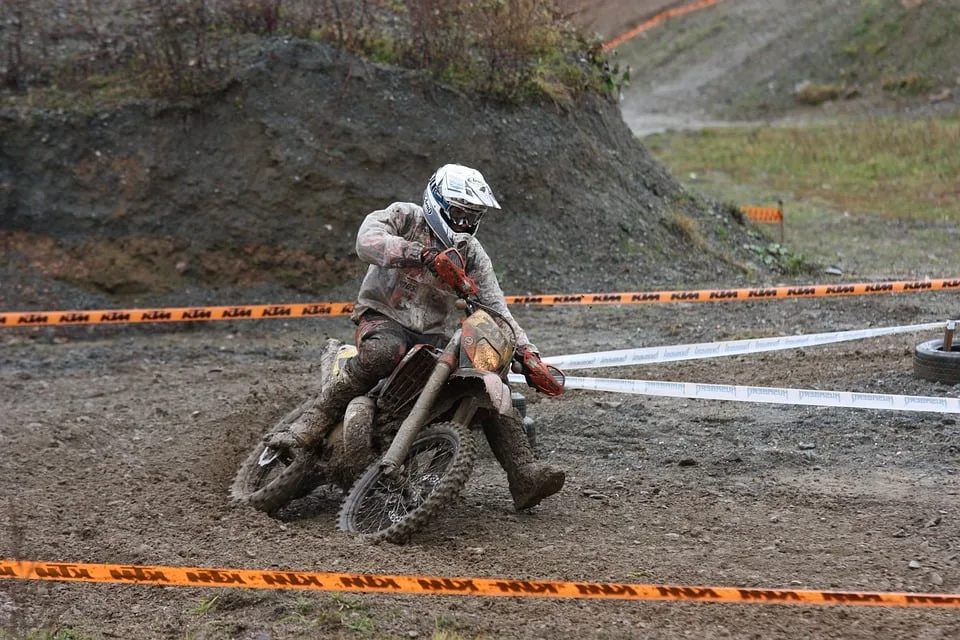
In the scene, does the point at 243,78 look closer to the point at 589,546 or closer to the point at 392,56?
the point at 392,56

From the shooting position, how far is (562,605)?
17.7 ft

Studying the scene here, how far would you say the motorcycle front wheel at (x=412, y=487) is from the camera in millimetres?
6254

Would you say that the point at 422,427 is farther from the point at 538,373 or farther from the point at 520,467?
the point at 538,373

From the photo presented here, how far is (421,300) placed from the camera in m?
7.18

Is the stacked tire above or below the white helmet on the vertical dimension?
below

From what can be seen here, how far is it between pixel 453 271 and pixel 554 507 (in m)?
1.63

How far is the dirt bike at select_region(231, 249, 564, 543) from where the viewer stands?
6.45 m

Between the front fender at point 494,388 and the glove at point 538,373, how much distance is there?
28 cm

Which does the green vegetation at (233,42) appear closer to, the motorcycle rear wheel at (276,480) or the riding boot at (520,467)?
the motorcycle rear wheel at (276,480)

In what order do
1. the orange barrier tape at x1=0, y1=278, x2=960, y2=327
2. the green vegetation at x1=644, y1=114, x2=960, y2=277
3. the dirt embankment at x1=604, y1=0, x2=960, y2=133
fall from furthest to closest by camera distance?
the dirt embankment at x1=604, y1=0, x2=960, y2=133
the green vegetation at x1=644, y1=114, x2=960, y2=277
the orange barrier tape at x1=0, y1=278, x2=960, y2=327

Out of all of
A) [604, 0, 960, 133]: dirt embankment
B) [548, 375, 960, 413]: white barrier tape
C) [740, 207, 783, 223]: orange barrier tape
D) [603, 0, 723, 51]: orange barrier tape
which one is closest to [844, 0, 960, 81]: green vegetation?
[604, 0, 960, 133]: dirt embankment

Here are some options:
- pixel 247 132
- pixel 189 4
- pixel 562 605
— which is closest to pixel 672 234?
pixel 247 132

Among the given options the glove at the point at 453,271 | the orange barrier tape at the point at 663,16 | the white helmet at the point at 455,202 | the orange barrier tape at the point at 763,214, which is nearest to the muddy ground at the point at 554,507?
the glove at the point at 453,271

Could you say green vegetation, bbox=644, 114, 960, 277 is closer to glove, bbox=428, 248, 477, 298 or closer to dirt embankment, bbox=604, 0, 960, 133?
dirt embankment, bbox=604, 0, 960, 133
